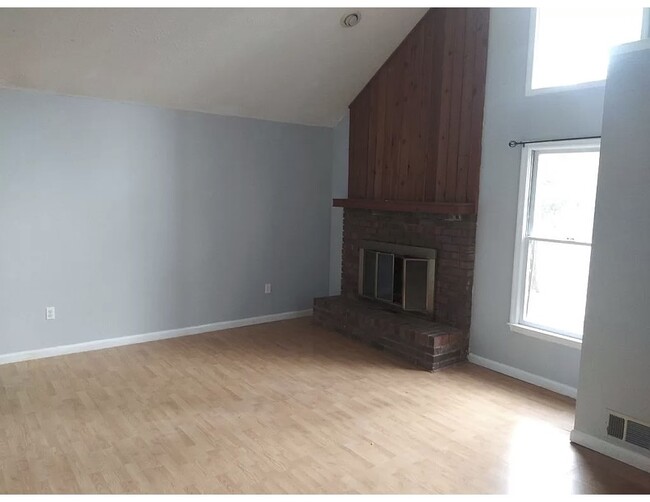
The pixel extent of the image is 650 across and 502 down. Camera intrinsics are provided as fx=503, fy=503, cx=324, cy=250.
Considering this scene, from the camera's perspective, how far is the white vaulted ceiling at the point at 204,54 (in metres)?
3.57

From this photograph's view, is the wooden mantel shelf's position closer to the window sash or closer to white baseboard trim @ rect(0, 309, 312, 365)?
the window sash

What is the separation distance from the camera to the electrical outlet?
429 centimetres

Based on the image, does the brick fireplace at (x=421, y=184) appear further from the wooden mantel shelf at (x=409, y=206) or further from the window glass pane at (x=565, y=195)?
the window glass pane at (x=565, y=195)

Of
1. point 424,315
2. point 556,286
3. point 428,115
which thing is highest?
point 428,115

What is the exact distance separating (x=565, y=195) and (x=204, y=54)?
10.1 ft

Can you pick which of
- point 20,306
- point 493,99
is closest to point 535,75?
point 493,99

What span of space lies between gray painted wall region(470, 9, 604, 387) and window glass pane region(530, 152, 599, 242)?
0.17 metres

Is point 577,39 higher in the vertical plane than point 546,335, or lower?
higher

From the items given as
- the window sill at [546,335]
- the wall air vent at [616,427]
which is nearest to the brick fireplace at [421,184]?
the window sill at [546,335]

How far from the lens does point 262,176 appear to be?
5391 millimetres

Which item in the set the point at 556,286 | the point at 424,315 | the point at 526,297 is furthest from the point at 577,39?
→ the point at 424,315

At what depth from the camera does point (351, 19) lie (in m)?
4.23

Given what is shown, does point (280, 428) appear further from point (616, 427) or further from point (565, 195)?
point (565, 195)

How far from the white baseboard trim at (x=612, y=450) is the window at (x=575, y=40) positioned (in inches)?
94.8
